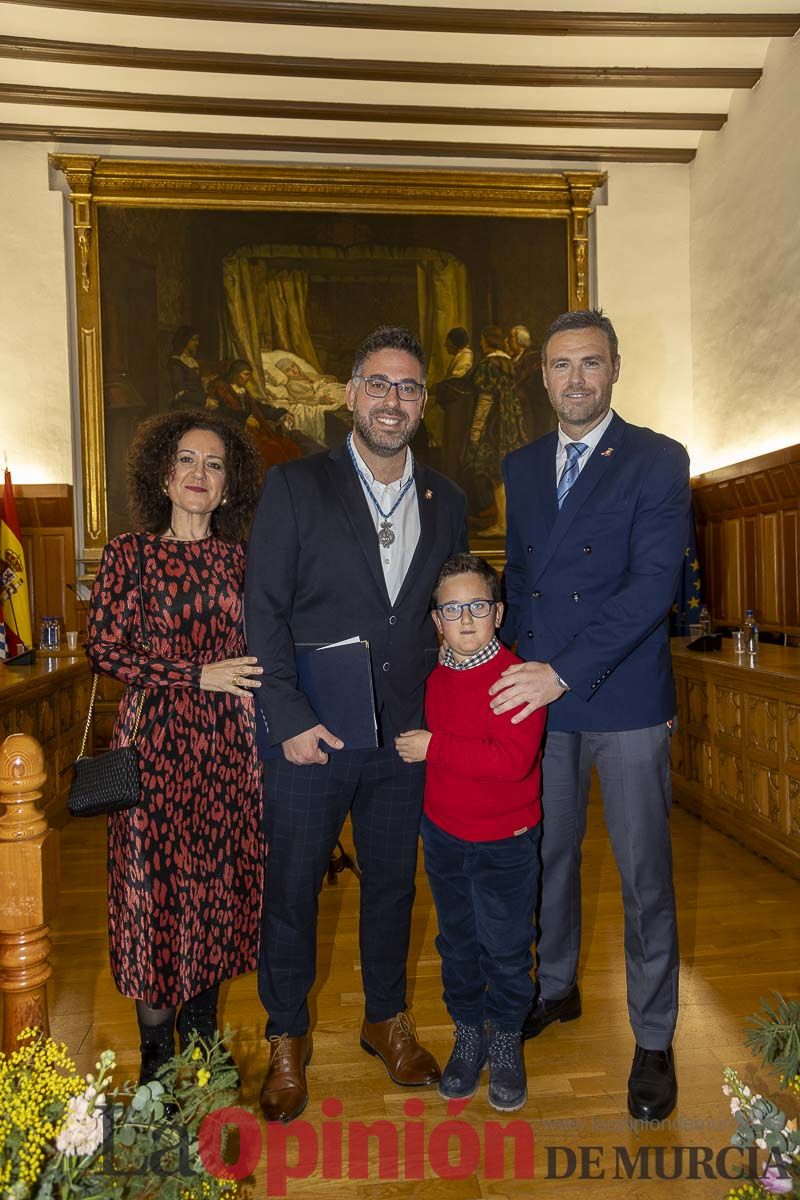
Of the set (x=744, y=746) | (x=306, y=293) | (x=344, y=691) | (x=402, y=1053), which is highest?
(x=306, y=293)

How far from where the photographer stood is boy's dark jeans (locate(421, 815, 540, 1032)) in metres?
2.26

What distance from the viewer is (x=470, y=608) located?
85.4 inches

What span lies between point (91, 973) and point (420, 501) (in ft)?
7.45

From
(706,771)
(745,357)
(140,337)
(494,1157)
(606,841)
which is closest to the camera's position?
(494,1157)

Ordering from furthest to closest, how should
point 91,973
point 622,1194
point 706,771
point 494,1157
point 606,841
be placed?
1. point 706,771
2. point 606,841
3. point 91,973
4. point 494,1157
5. point 622,1194

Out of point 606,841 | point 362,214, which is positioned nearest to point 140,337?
point 362,214

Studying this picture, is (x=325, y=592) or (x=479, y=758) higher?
(x=325, y=592)

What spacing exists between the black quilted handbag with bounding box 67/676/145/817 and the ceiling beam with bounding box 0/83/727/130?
636 centimetres

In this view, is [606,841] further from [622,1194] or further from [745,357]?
[745,357]

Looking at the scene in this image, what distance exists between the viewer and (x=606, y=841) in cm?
483

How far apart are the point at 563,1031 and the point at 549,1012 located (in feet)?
0.34

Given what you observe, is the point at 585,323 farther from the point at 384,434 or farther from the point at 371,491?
the point at 371,491

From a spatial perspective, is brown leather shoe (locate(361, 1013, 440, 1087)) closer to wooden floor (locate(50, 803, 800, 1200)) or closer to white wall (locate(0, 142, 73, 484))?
wooden floor (locate(50, 803, 800, 1200))

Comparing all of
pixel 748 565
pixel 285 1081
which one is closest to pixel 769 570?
pixel 748 565
